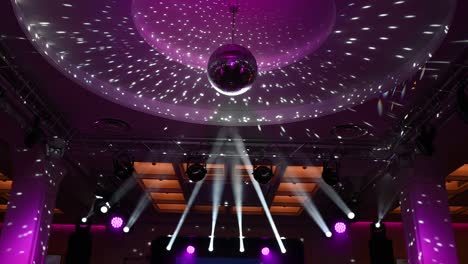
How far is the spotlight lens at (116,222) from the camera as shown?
806cm

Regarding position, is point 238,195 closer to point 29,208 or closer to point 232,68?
point 29,208

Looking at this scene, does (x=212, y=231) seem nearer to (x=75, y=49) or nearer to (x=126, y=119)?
(x=126, y=119)

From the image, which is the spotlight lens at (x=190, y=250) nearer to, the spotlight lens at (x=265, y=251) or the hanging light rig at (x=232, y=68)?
the spotlight lens at (x=265, y=251)

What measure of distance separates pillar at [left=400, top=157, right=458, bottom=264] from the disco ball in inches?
132

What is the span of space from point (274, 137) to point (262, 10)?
2210 millimetres

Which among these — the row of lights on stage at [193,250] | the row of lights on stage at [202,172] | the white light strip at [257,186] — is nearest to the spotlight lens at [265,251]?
the row of lights on stage at [193,250]

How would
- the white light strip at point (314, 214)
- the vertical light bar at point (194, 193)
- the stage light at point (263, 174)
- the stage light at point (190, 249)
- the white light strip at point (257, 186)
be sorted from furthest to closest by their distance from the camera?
the stage light at point (190, 249) → the white light strip at point (314, 214) → the stage light at point (263, 174) → the white light strip at point (257, 186) → the vertical light bar at point (194, 193)

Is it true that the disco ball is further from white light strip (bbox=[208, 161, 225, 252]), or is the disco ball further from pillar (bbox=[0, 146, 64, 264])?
white light strip (bbox=[208, 161, 225, 252])

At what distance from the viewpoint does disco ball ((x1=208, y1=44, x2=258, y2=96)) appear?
9.08ft

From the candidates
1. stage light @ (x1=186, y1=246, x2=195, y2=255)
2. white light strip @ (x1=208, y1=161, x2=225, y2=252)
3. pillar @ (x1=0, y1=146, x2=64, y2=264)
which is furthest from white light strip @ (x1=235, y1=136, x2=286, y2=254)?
pillar @ (x1=0, y1=146, x2=64, y2=264)

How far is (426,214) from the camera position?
5.24m

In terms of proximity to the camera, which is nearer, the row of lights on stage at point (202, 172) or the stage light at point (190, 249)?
the row of lights on stage at point (202, 172)

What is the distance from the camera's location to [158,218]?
965 centimetres

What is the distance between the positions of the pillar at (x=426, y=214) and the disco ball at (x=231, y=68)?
11.0ft
